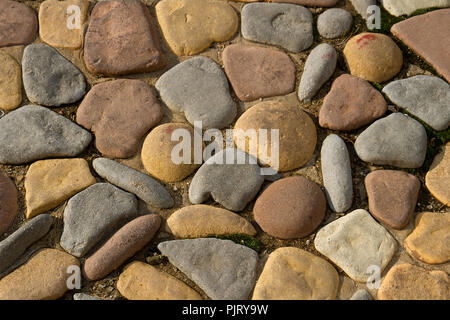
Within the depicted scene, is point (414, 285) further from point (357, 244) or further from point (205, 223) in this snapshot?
point (205, 223)

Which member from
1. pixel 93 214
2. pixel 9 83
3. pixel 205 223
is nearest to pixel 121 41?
pixel 9 83

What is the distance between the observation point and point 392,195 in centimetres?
173

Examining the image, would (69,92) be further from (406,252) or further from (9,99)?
(406,252)

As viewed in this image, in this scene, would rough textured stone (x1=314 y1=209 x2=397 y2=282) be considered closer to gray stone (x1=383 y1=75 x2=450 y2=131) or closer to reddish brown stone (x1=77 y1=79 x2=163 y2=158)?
gray stone (x1=383 y1=75 x2=450 y2=131)

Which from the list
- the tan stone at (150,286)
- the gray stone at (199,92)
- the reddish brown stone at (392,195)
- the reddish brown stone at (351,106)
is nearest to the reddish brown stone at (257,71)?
the gray stone at (199,92)

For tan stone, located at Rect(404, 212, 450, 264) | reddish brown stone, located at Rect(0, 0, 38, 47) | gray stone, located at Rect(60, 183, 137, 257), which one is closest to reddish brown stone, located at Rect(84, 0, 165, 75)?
reddish brown stone, located at Rect(0, 0, 38, 47)

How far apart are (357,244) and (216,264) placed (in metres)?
0.48

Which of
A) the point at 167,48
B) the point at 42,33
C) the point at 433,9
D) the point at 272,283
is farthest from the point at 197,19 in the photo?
the point at 272,283

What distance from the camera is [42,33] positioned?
84.6 inches

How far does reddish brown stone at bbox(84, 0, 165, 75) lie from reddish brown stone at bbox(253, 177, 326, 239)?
2.44 ft

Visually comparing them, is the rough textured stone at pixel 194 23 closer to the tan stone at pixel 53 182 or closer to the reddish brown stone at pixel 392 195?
the tan stone at pixel 53 182

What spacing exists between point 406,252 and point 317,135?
0.53 meters

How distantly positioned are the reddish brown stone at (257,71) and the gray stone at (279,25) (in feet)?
0.23

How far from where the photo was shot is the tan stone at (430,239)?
163 centimetres
